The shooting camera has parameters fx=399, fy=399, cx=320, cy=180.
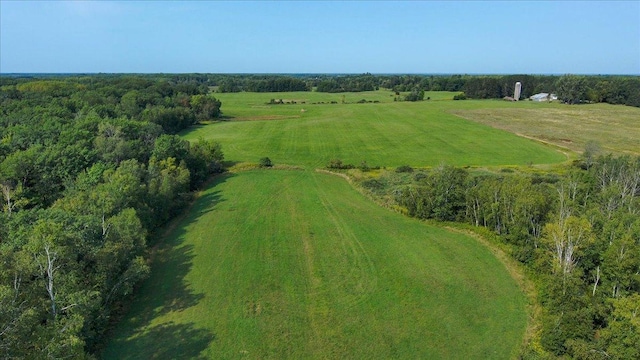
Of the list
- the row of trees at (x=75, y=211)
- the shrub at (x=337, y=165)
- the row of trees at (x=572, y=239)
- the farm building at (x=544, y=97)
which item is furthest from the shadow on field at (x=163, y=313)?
the farm building at (x=544, y=97)

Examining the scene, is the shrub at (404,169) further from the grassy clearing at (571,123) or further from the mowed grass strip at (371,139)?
the grassy clearing at (571,123)

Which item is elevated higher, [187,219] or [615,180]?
[615,180]

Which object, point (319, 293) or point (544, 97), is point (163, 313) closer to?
point (319, 293)

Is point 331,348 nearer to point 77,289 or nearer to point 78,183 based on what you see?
point 77,289

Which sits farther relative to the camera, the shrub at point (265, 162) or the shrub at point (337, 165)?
the shrub at point (265, 162)

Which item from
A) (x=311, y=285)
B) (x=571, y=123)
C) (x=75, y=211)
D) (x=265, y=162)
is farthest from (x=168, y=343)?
(x=571, y=123)

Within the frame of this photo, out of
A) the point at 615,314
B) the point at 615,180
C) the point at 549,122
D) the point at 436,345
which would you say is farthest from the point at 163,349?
the point at 549,122
